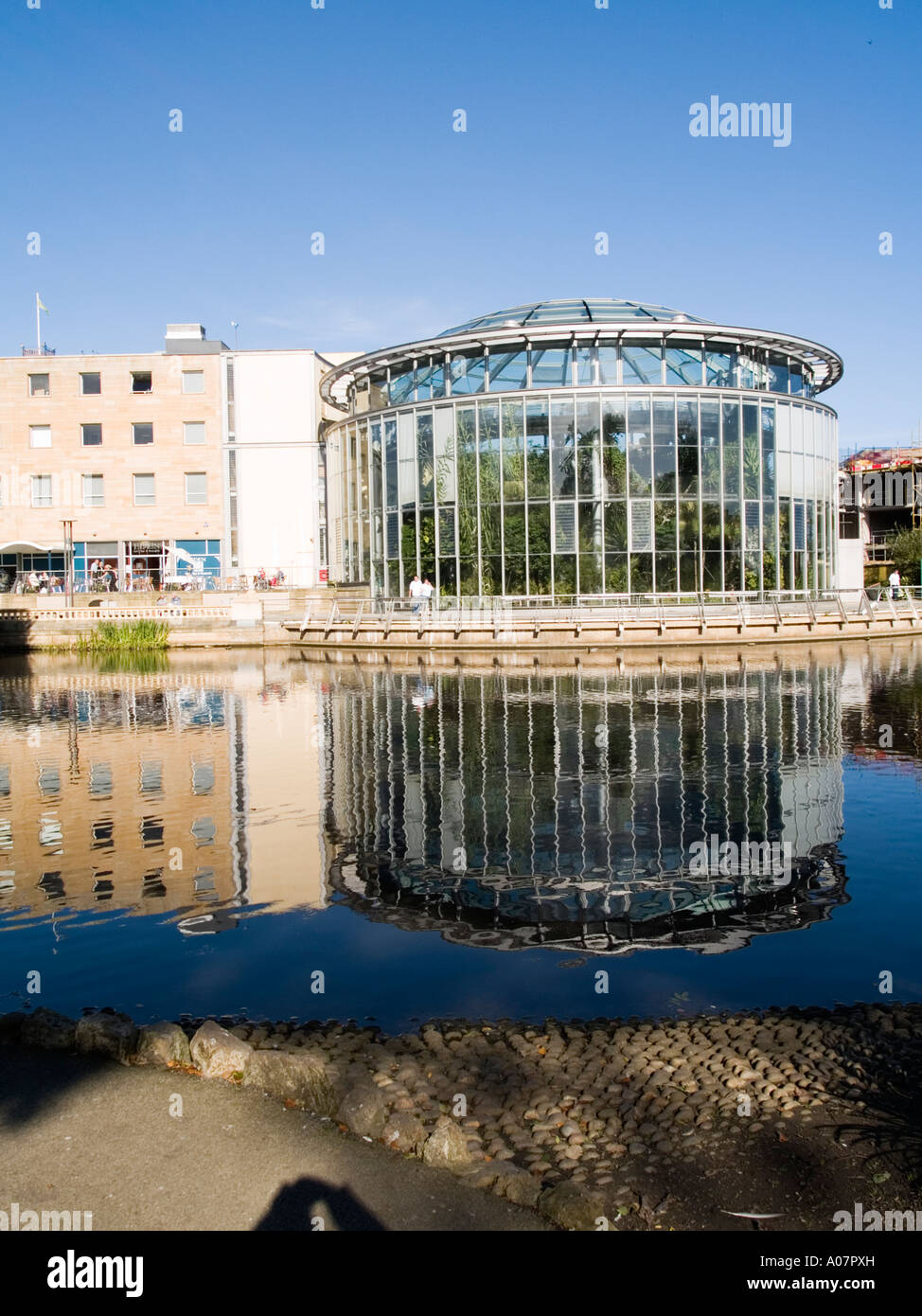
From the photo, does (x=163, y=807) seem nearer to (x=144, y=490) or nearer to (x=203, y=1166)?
(x=203, y=1166)

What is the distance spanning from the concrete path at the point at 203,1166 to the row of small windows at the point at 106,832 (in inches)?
277

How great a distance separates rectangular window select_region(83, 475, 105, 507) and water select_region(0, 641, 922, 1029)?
115ft

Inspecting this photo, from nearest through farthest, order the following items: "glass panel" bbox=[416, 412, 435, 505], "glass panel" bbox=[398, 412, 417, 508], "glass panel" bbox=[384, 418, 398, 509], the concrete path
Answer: the concrete path < "glass panel" bbox=[416, 412, 435, 505] < "glass panel" bbox=[398, 412, 417, 508] < "glass panel" bbox=[384, 418, 398, 509]

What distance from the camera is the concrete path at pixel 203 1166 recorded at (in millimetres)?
4996

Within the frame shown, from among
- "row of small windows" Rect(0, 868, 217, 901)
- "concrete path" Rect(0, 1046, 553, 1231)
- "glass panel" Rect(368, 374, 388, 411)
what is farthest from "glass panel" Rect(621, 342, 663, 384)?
"concrete path" Rect(0, 1046, 553, 1231)

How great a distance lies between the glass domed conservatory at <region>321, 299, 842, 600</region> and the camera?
143ft

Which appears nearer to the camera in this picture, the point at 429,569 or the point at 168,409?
the point at 429,569

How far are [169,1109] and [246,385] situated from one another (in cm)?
5665

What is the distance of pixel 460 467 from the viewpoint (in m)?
45.7

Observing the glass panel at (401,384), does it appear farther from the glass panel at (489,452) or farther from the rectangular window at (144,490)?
the rectangular window at (144,490)

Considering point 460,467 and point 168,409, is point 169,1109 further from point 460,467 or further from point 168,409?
point 168,409

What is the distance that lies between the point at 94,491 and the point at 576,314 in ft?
94.8

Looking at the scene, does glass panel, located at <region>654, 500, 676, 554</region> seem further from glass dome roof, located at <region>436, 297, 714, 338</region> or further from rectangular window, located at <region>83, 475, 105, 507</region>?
rectangular window, located at <region>83, 475, 105, 507</region>
